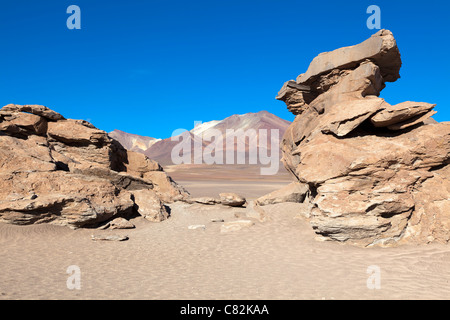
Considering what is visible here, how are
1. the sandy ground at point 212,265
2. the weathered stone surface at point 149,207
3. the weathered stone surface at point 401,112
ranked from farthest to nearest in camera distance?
1. the weathered stone surface at point 149,207
2. the weathered stone surface at point 401,112
3. the sandy ground at point 212,265

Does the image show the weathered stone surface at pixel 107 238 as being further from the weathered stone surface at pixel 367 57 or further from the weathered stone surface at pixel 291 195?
the weathered stone surface at pixel 367 57

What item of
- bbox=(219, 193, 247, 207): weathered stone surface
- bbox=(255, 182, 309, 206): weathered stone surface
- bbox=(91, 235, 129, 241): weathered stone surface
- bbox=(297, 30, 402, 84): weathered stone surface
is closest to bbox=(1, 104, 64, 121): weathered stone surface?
bbox=(91, 235, 129, 241): weathered stone surface

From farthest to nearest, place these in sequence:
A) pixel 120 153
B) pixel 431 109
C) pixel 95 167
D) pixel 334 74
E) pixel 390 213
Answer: pixel 120 153, pixel 95 167, pixel 334 74, pixel 431 109, pixel 390 213

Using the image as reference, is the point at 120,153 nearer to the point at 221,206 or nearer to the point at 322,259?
the point at 221,206

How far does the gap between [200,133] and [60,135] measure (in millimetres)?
141813

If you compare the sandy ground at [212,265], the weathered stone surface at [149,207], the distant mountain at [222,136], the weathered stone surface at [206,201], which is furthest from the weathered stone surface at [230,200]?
the distant mountain at [222,136]

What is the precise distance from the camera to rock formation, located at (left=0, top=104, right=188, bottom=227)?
11359mm

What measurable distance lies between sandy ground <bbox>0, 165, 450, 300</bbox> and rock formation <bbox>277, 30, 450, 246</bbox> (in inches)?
25.9

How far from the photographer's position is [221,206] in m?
17.2

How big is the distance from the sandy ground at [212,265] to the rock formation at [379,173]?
2.16 feet

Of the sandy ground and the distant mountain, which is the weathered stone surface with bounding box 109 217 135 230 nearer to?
the sandy ground

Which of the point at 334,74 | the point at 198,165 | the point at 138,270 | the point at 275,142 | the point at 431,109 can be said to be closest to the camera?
the point at 138,270

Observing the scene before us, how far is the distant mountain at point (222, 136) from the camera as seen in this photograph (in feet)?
405

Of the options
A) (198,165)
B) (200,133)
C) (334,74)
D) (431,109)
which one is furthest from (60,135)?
(200,133)
